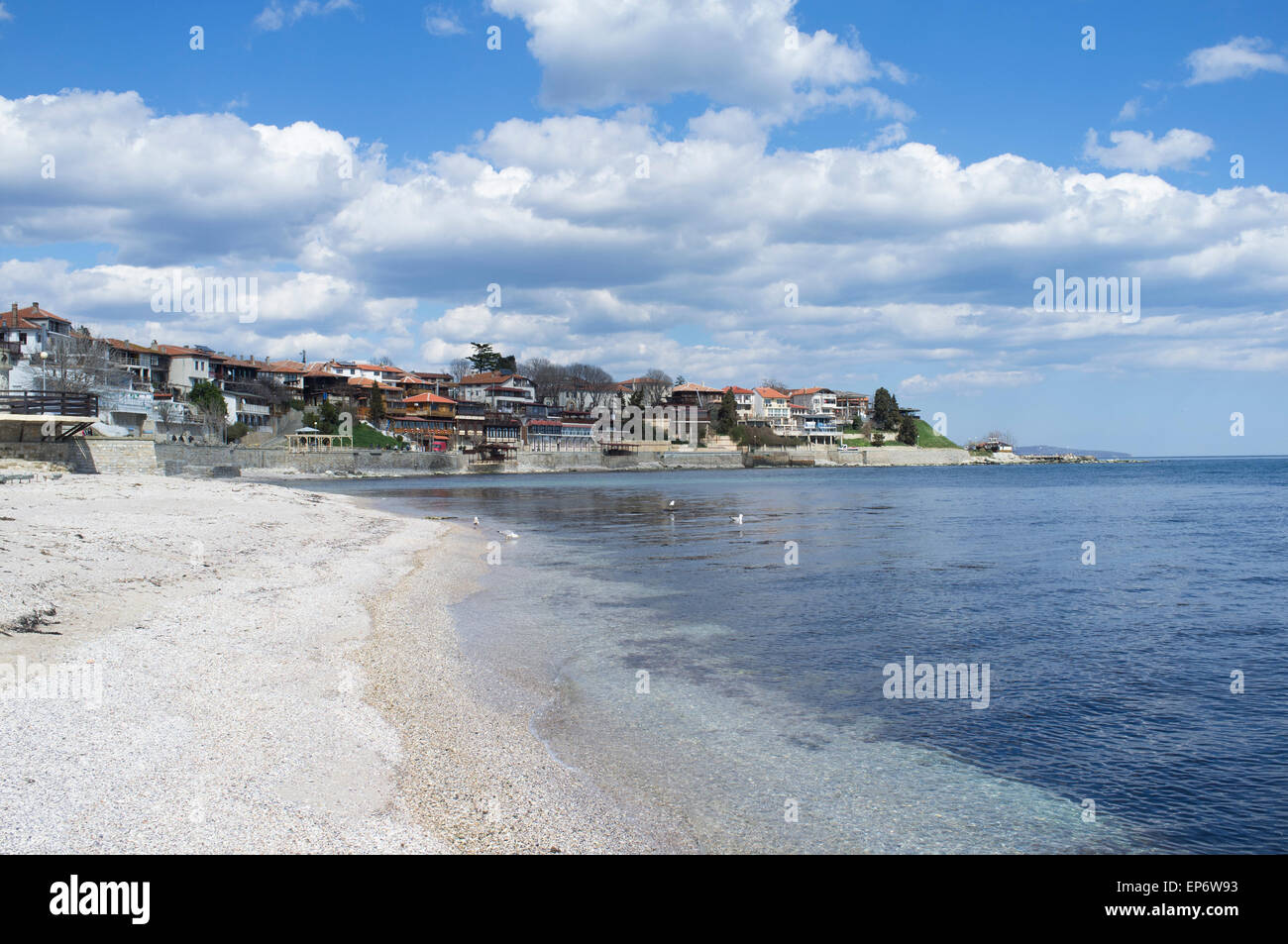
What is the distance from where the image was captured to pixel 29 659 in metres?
9.46

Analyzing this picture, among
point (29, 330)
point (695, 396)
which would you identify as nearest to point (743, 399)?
point (695, 396)

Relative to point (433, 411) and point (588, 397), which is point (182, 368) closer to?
point (433, 411)

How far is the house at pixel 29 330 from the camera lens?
83688mm

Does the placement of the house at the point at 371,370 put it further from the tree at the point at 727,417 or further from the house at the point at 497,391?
the tree at the point at 727,417

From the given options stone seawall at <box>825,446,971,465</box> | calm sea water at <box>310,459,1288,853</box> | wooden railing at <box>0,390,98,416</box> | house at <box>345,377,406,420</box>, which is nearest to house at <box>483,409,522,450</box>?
house at <box>345,377,406,420</box>

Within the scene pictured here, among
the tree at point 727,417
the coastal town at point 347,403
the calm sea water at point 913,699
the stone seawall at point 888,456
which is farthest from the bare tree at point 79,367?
the stone seawall at point 888,456

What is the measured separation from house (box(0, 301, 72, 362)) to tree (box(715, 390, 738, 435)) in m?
116

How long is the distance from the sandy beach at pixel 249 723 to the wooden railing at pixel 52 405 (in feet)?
86.7

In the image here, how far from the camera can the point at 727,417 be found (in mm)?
173125

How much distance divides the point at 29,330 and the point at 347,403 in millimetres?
46849

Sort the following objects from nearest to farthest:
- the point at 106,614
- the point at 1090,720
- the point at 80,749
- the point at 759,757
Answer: the point at 80,749, the point at 759,757, the point at 1090,720, the point at 106,614
